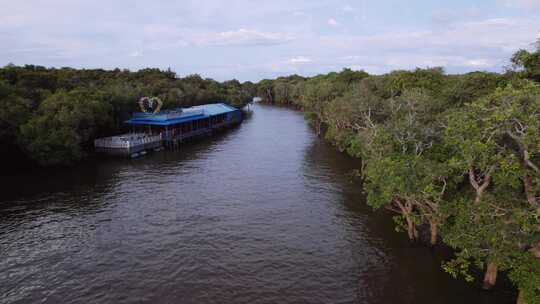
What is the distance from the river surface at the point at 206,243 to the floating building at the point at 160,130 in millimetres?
7090

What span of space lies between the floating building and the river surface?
7.09 m

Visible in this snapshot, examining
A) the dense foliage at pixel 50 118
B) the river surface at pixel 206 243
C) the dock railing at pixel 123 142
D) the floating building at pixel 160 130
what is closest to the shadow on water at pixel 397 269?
the river surface at pixel 206 243

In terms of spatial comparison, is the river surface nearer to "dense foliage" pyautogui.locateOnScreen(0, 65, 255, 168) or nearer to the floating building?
"dense foliage" pyautogui.locateOnScreen(0, 65, 255, 168)

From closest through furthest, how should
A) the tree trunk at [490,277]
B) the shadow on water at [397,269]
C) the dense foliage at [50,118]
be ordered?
the tree trunk at [490,277] → the shadow on water at [397,269] → the dense foliage at [50,118]

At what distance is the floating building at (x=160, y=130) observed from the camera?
4231 centimetres

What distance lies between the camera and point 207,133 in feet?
206

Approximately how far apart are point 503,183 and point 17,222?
27912mm

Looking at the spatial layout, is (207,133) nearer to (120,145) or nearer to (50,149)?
(120,145)

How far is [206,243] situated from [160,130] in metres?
36.0

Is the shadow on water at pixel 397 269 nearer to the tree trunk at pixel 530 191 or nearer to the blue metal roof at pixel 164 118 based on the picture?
the tree trunk at pixel 530 191

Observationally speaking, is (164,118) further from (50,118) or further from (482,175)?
(482,175)

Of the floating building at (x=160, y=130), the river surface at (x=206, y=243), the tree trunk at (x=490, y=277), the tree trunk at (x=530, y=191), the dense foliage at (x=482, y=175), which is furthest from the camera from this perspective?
the floating building at (x=160, y=130)

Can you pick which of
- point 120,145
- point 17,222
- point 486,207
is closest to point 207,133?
point 120,145

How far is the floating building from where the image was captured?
42312mm
